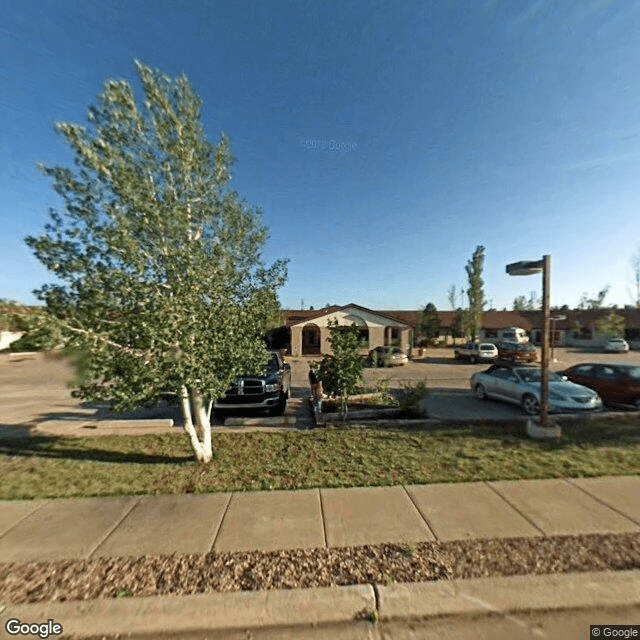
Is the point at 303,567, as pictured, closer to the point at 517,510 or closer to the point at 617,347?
the point at 517,510

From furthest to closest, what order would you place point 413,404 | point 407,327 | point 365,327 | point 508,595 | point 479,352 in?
point 407,327, point 365,327, point 479,352, point 413,404, point 508,595

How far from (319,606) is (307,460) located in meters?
2.75

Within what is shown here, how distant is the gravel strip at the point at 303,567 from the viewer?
2580 mm

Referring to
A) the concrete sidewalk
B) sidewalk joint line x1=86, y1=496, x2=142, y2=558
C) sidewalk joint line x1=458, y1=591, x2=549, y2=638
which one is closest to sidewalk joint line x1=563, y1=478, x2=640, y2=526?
the concrete sidewalk

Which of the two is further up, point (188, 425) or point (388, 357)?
point (188, 425)

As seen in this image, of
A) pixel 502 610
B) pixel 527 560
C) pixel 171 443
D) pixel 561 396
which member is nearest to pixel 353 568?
pixel 502 610

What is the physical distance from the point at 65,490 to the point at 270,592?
350 cm

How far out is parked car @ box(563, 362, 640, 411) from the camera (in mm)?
8867

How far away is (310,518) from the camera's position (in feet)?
11.6

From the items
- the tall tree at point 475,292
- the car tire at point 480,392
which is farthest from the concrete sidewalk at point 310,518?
the tall tree at point 475,292

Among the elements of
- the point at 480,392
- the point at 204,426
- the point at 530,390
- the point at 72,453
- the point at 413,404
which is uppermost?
the point at 530,390

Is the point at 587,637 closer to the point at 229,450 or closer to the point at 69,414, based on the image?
the point at 229,450

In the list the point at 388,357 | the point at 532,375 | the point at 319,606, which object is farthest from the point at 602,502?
the point at 388,357

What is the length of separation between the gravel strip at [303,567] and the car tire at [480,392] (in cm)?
754
